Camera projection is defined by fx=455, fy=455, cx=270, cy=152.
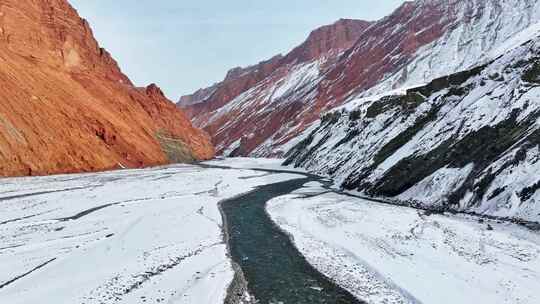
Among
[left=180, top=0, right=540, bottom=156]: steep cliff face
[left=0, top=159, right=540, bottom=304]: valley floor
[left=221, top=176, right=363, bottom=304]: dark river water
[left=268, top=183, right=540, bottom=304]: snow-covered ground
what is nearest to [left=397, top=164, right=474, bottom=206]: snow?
[left=0, top=159, right=540, bottom=304]: valley floor

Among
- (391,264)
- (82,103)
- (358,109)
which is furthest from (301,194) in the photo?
(82,103)

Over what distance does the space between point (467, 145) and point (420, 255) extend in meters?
17.9

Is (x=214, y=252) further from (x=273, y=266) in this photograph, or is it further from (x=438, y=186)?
(x=438, y=186)

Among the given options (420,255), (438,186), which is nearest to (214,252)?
(420,255)

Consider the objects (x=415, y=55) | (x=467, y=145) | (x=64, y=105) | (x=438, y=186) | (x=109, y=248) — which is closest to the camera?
(x=109, y=248)

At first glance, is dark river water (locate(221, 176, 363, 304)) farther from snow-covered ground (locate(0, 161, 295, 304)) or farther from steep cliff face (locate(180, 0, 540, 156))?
steep cliff face (locate(180, 0, 540, 156))

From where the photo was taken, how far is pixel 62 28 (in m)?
97.1

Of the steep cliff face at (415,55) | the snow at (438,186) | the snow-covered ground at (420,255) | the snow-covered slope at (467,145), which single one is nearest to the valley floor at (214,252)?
the snow-covered ground at (420,255)

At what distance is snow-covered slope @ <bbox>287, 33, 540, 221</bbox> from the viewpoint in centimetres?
2717

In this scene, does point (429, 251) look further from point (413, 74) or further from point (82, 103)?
point (413, 74)

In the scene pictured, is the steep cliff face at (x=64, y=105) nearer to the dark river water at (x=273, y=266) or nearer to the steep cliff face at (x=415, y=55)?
the dark river water at (x=273, y=266)

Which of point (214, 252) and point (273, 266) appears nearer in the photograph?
point (273, 266)

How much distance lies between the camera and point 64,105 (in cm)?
7038

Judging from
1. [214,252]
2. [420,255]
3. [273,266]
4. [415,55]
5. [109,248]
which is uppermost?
[415,55]
